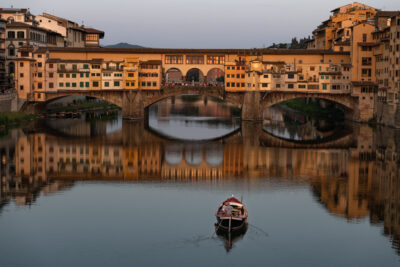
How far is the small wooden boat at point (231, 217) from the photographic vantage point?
79.4 ft

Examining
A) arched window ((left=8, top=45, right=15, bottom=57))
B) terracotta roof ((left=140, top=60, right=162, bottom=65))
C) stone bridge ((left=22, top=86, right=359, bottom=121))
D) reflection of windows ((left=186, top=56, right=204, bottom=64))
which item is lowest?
stone bridge ((left=22, top=86, right=359, bottom=121))

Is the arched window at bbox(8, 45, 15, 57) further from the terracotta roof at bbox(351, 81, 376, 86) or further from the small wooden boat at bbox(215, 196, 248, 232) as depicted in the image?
the small wooden boat at bbox(215, 196, 248, 232)

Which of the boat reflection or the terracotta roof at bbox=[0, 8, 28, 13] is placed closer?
the boat reflection

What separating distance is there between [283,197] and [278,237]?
674cm

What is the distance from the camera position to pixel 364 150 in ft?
148

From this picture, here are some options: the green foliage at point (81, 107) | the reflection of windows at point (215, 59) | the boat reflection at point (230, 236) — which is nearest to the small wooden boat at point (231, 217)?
the boat reflection at point (230, 236)

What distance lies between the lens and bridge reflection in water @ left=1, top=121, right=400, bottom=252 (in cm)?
3041

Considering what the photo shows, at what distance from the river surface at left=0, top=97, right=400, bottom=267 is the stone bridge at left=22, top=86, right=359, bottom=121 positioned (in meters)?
11.5

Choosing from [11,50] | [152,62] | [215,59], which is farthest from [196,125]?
[11,50]

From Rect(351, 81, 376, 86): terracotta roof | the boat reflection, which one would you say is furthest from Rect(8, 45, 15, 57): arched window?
the boat reflection

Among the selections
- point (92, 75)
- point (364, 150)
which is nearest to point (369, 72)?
point (364, 150)

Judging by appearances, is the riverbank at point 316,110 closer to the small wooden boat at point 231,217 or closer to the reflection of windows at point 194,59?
the reflection of windows at point 194,59

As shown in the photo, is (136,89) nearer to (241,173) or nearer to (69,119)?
(69,119)

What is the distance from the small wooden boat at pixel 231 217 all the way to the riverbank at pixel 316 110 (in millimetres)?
49888
